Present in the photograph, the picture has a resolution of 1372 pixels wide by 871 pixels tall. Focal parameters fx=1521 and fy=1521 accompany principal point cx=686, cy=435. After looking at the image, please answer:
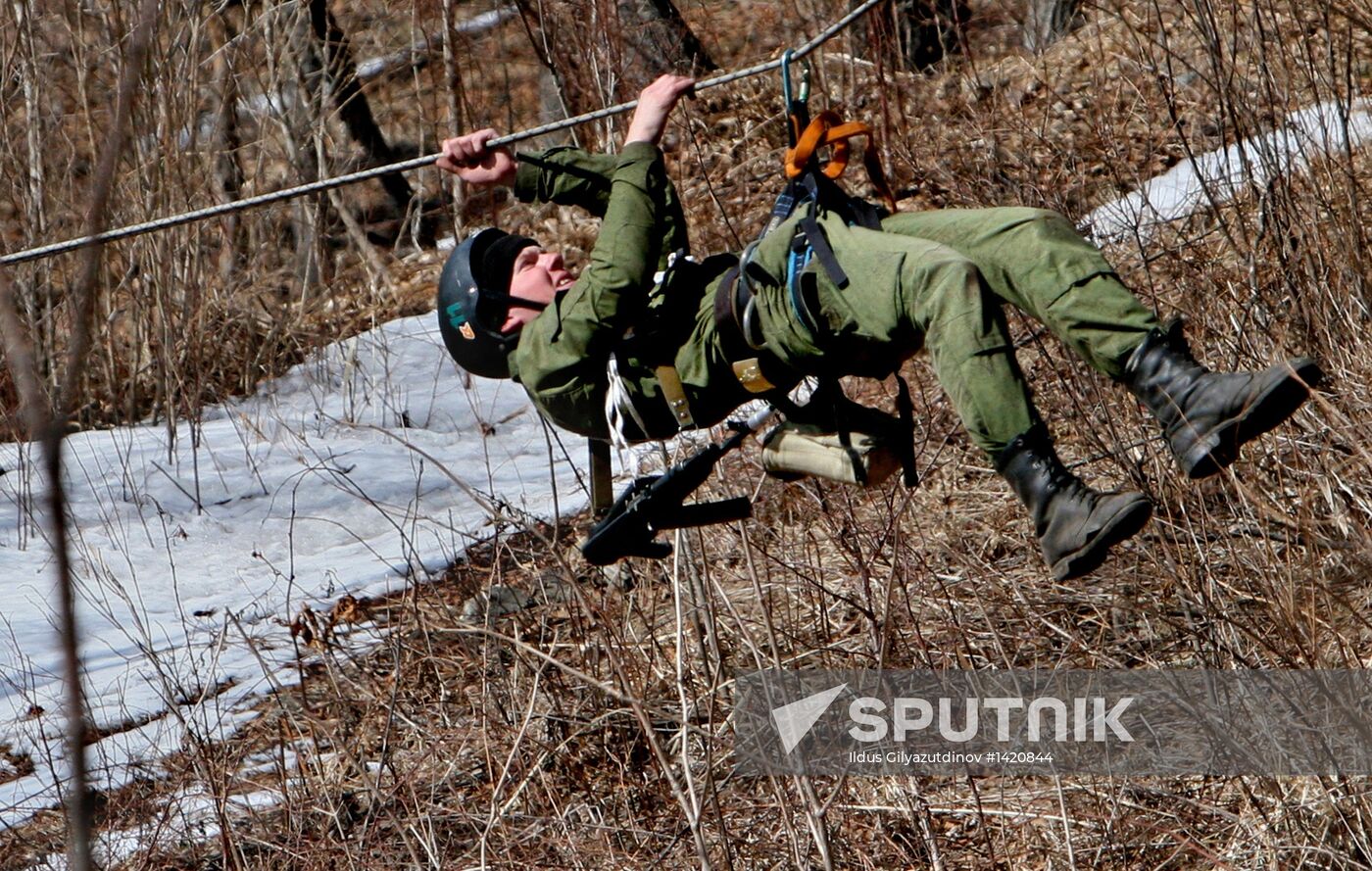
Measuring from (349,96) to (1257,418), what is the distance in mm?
10114

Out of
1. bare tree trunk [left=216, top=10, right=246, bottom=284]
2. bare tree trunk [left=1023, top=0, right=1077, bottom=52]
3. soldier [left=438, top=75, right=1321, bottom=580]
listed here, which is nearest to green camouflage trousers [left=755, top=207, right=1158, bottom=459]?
soldier [left=438, top=75, right=1321, bottom=580]

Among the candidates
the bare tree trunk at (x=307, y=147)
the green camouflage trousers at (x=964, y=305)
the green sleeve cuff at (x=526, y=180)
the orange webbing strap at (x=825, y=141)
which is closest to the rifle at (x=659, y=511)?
the green camouflage trousers at (x=964, y=305)

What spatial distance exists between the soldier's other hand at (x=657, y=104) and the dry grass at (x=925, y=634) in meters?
1.00

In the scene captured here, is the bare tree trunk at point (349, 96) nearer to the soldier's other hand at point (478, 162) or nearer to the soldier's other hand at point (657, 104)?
the soldier's other hand at point (478, 162)

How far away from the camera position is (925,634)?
5246 mm

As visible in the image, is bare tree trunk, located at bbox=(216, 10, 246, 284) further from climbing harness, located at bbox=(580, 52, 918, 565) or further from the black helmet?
climbing harness, located at bbox=(580, 52, 918, 565)

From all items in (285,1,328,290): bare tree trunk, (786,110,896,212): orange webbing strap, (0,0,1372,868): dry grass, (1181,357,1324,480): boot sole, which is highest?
(285,1,328,290): bare tree trunk

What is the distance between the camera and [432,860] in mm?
4031

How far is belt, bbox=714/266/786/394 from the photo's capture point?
3.30 meters

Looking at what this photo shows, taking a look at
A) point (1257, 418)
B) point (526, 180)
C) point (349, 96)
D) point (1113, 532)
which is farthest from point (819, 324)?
point (349, 96)

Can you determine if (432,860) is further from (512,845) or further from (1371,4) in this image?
(1371,4)

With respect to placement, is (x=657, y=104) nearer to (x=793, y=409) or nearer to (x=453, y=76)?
(x=793, y=409)

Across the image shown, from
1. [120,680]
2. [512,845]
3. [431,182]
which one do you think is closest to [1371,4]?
[512,845]

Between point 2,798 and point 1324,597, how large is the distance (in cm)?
435
